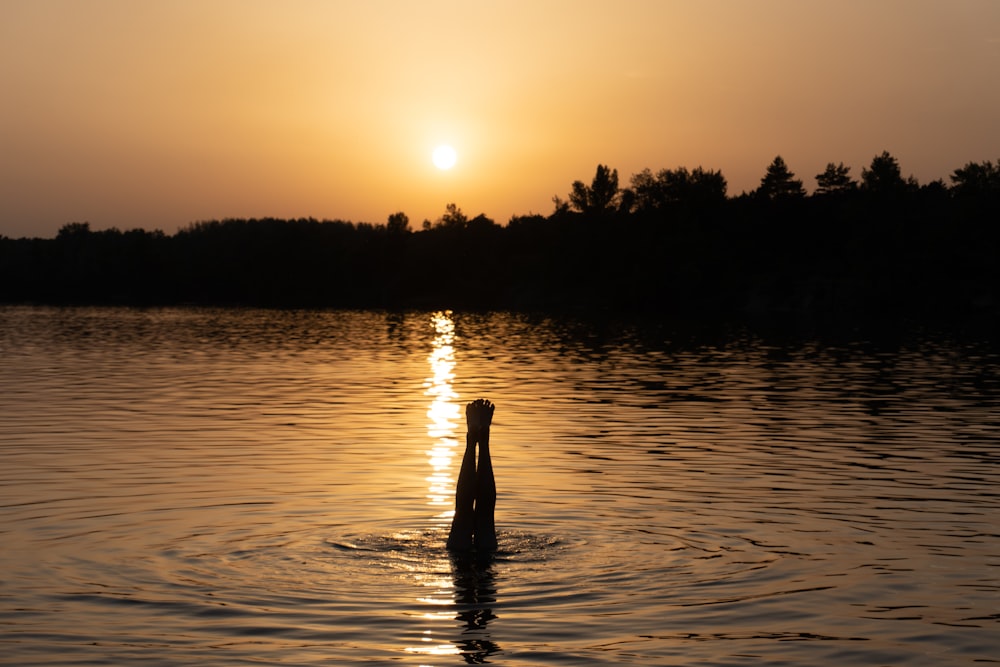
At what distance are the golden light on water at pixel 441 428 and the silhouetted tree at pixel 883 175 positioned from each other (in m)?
126

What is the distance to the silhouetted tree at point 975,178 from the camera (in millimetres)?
184875

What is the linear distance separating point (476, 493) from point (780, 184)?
7089 inches

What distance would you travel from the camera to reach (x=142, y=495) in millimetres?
25016

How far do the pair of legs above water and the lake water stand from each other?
633 millimetres

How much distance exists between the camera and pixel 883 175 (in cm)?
19400

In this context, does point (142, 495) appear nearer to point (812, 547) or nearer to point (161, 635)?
point (161, 635)

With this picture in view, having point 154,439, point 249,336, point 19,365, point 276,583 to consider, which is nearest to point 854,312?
point 249,336

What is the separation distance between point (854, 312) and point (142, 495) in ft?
473

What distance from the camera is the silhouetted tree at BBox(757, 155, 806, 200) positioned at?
19112 cm

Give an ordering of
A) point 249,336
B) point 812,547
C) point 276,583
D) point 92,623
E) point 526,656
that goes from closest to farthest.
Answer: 1. point 526,656
2. point 92,623
3. point 276,583
4. point 812,547
5. point 249,336

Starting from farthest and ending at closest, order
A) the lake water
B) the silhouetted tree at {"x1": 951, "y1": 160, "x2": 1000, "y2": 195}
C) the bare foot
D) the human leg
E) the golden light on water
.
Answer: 1. the silhouetted tree at {"x1": 951, "y1": 160, "x2": 1000, "y2": 195}
2. the golden light on water
3. the human leg
4. the bare foot
5. the lake water

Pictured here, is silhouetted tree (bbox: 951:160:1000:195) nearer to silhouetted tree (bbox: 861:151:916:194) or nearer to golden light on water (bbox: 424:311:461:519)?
silhouetted tree (bbox: 861:151:916:194)

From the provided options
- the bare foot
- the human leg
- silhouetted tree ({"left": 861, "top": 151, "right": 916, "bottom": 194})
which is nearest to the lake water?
the human leg

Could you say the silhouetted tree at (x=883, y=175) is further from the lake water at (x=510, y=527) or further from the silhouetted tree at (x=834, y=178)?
the lake water at (x=510, y=527)
